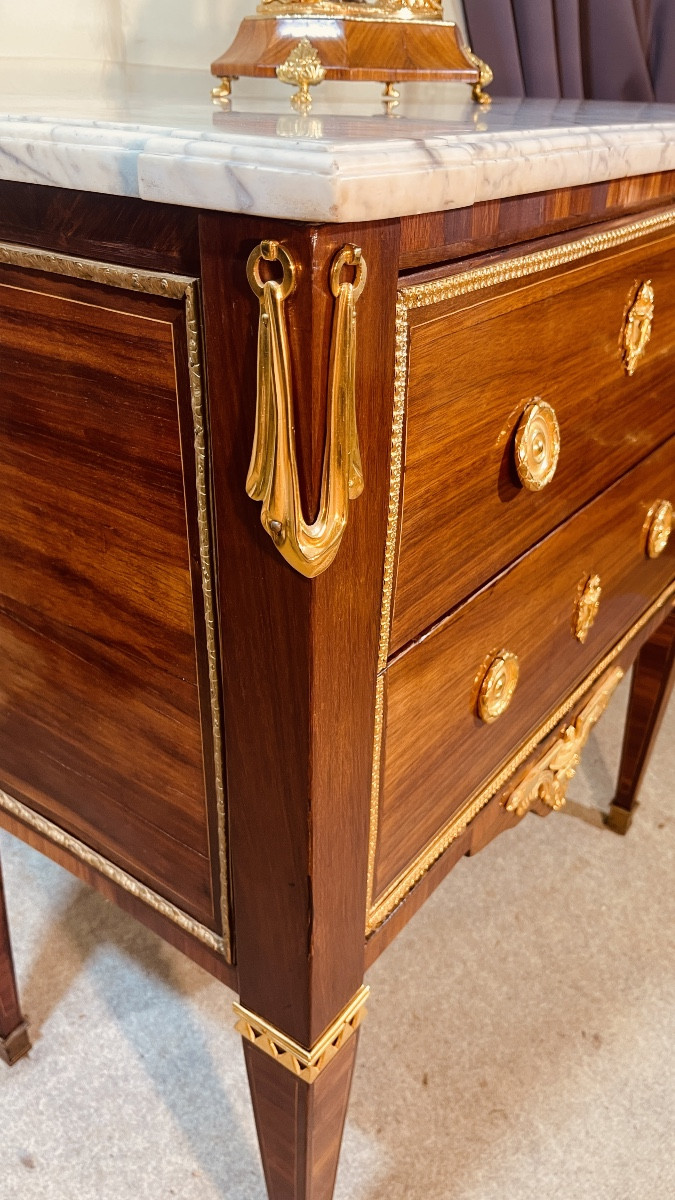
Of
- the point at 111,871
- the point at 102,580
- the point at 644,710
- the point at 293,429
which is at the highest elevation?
the point at 293,429

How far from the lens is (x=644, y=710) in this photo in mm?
1208

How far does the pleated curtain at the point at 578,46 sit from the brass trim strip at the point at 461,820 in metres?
0.70

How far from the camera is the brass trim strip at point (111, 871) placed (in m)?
0.60

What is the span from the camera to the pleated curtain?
1.07 metres

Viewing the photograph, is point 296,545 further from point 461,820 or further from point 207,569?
point 461,820

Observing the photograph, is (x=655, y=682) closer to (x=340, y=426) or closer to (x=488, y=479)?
(x=488, y=479)

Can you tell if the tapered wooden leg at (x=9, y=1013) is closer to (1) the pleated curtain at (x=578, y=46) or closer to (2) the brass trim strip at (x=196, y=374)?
(2) the brass trim strip at (x=196, y=374)

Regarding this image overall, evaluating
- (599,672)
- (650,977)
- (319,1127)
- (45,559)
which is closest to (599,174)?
(45,559)

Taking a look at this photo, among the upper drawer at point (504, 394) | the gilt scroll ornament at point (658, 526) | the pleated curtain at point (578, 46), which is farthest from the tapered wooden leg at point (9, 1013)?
the pleated curtain at point (578, 46)

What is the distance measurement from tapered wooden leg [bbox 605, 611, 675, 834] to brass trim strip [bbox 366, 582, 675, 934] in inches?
11.0

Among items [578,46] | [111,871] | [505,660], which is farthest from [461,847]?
[578,46]

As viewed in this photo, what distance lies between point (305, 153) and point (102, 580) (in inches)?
10.6

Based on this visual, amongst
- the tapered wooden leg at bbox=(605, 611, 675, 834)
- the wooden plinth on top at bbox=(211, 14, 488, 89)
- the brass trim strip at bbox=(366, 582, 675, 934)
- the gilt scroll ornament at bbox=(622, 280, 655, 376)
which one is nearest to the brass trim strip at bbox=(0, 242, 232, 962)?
the brass trim strip at bbox=(366, 582, 675, 934)

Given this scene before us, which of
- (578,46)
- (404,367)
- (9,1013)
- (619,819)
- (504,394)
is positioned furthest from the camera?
(619,819)
